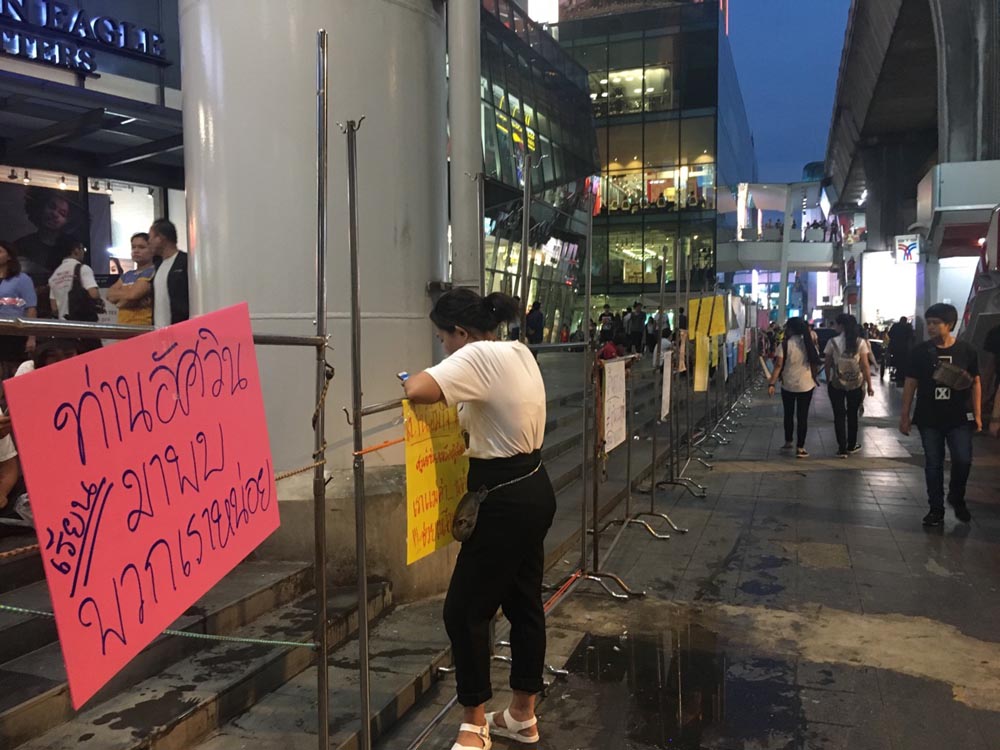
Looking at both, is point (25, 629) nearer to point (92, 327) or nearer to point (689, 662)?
point (92, 327)

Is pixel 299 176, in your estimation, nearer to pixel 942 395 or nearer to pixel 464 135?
pixel 464 135

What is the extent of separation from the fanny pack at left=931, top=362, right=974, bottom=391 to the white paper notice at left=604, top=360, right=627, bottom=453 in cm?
301

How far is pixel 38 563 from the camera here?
12.7 ft

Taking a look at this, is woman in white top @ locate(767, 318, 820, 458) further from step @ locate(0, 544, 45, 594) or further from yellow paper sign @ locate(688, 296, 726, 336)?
step @ locate(0, 544, 45, 594)

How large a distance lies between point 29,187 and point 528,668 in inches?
487

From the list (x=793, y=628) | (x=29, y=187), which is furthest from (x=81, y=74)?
(x=793, y=628)

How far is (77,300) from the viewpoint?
6.21m

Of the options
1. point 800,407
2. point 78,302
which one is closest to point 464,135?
point 78,302

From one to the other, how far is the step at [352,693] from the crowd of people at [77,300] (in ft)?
4.52

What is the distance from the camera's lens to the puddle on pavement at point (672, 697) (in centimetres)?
339

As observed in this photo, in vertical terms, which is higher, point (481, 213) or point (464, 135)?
point (464, 135)

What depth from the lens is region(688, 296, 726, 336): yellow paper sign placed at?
10180 mm

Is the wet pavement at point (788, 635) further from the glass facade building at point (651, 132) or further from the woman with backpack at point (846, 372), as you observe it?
the glass facade building at point (651, 132)

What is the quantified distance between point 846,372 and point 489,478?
336 inches
